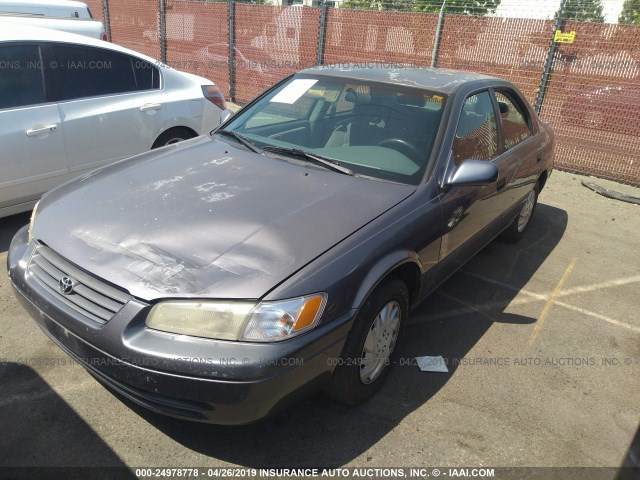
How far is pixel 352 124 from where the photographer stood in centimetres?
332

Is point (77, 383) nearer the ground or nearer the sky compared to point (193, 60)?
nearer the ground

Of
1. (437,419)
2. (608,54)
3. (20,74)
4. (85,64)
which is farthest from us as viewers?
(608,54)

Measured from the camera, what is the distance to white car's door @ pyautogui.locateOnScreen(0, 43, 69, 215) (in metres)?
3.95

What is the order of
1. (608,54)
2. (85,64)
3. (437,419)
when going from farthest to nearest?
(608,54)
(85,64)
(437,419)

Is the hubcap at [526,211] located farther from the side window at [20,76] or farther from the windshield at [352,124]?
the side window at [20,76]

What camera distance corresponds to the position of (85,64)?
14.8 ft

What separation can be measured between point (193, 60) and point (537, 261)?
1019 cm

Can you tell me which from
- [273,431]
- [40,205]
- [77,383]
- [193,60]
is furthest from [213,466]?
[193,60]

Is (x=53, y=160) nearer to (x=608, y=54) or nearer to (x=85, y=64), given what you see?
(x=85, y=64)

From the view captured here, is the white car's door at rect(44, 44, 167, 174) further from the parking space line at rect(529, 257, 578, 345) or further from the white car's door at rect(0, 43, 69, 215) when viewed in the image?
the parking space line at rect(529, 257, 578, 345)

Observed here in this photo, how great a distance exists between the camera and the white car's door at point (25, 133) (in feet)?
13.0

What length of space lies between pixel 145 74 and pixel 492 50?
19.0ft

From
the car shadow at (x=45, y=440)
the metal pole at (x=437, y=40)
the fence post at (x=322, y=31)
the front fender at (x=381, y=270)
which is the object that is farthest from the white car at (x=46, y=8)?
the front fender at (x=381, y=270)

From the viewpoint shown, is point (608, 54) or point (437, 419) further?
point (608, 54)
